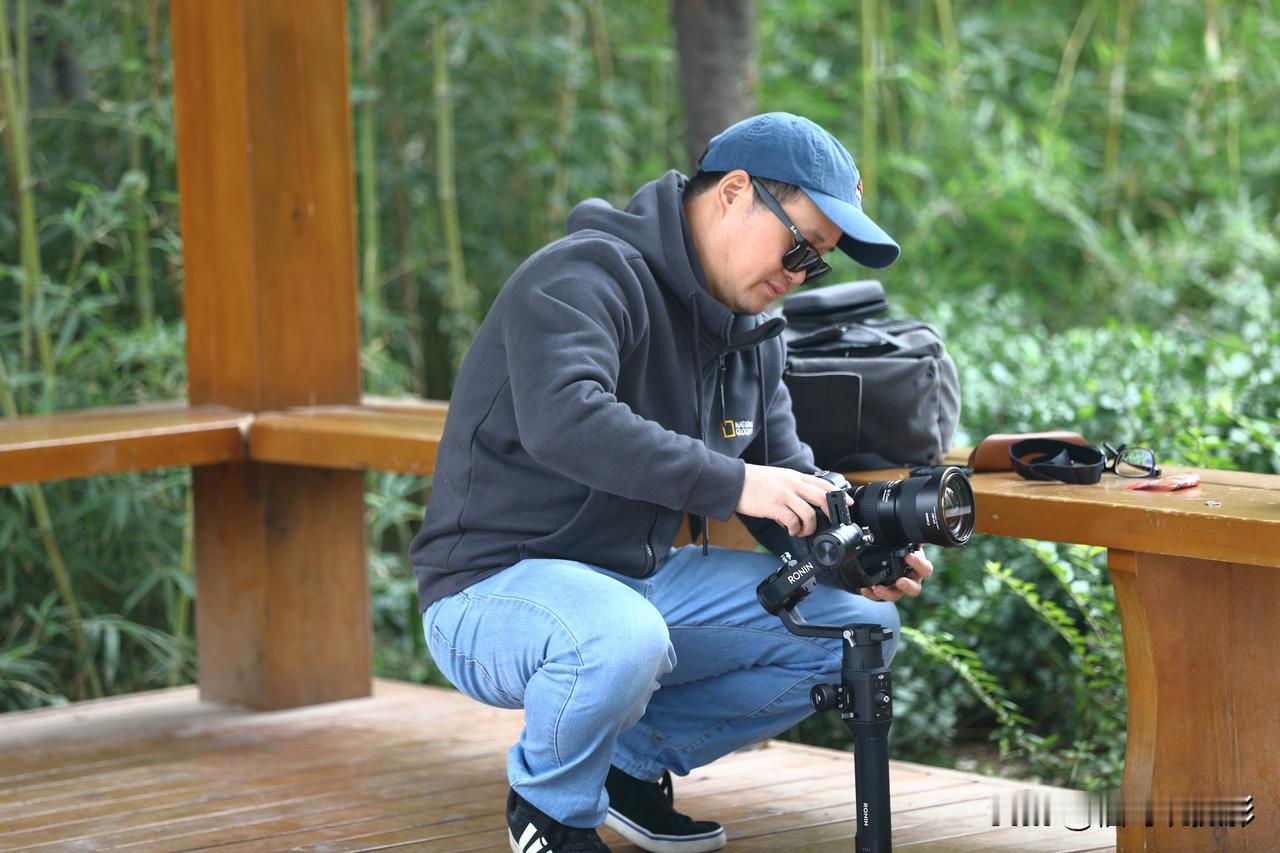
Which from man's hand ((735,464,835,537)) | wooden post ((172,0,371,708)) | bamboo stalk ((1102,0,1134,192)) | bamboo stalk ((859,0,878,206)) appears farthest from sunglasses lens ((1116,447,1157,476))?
bamboo stalk ((1102,0,1134,192))

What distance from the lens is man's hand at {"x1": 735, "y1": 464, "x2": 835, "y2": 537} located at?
7.35ft

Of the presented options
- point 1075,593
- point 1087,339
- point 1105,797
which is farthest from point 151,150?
point 1105,797

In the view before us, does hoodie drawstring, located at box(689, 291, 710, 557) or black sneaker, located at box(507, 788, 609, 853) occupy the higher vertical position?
hoodie drawstring, located at box(689, 291, 710, 557)

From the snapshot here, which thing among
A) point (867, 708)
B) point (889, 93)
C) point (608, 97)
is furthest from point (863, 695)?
point (889, 93)

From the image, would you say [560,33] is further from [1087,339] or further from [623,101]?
[1087,339]

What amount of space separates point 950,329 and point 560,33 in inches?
73.8

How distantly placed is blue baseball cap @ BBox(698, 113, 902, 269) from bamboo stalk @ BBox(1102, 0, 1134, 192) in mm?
3685

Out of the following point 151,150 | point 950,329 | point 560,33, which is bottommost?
point 950,329

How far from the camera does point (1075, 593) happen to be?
3070 mm

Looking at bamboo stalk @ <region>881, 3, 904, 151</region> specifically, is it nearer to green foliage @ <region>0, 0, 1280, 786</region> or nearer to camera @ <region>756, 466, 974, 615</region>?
green foliage @ <region>0, 0, 1280, 786</region>

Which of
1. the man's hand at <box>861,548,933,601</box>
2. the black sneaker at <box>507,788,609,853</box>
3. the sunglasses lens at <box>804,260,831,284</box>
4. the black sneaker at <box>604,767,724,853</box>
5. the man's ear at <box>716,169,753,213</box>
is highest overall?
the man's ear at <box>716,169,753,213</box>

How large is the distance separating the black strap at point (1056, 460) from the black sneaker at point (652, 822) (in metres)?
0.76

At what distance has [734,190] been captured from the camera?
243cm

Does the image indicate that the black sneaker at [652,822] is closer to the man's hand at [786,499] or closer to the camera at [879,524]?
the camera at [879,524]
